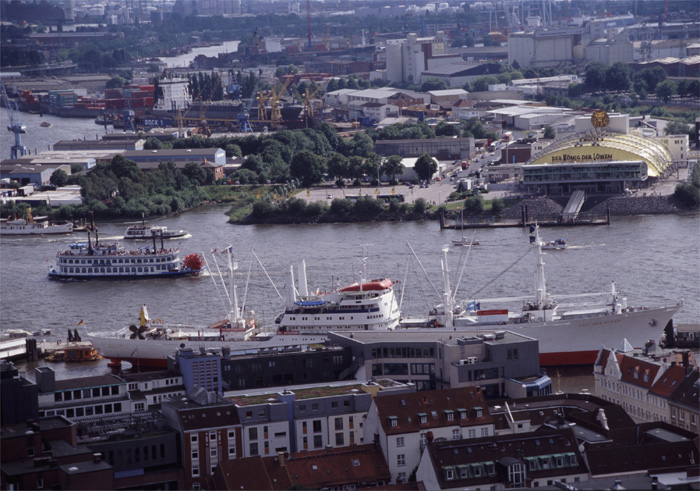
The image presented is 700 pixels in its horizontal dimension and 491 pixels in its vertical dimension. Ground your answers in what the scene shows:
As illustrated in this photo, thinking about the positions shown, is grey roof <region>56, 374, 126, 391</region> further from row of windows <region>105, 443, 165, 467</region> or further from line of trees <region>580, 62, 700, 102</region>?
line of trees <region>580, 62, 700, 102</region>

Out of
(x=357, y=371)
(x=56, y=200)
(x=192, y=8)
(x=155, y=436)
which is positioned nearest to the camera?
(x=155, y=436)

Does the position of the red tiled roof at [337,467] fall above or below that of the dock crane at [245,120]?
above

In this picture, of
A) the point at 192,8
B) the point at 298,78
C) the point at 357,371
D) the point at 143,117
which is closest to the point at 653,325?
the point at 357,371

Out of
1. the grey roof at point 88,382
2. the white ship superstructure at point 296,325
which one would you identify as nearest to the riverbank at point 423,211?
the white ship superstructure at point 296,325

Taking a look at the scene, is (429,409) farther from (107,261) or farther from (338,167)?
(338,167)

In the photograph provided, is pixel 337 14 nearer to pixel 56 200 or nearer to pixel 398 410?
pixel 56 200

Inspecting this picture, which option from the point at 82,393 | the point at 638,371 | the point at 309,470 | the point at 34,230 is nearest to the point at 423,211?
the point at 34,230

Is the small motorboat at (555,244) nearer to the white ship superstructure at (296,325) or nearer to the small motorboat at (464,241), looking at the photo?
the small motorboat at (464,241)
